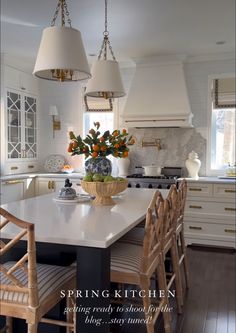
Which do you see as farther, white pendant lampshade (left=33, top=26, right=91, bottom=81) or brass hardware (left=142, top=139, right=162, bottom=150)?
brass hardware (left=142, top=139, right=162, bottom=150)

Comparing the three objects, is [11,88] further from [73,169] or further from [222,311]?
[222,311]

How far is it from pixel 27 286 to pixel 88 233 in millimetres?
344

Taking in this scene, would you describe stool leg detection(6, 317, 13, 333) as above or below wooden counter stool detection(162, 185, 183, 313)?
below

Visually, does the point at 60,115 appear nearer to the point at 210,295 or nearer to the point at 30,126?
the point at 30,126

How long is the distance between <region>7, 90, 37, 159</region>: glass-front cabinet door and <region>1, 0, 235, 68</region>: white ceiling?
0.73 meters

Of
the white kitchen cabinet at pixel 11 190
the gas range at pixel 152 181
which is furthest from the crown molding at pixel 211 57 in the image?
the white kitchen cabinet at pixel 11 190

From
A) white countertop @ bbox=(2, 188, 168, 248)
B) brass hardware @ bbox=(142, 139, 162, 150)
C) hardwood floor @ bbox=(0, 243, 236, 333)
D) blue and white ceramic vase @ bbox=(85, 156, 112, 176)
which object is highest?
brass hardware @ bbox=(142, 139, 162, 150)

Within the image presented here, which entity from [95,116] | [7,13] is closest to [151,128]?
[95,116]

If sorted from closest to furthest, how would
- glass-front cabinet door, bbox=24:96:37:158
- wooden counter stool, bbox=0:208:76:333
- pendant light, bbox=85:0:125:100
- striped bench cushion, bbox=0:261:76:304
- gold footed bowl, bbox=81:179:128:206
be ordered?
wooden counter stool, bbox=0:208:76:333 → striped bench cushion, bbox=0:261:76:304 → gold footed bowl, bbox=81:179:128:206 → pendant light, bbox=85:0:125:100 → glass-front cabinet door, bbox=24:96:37:158

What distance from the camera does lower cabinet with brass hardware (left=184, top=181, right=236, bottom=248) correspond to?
166 inches

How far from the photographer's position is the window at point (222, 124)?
477cm

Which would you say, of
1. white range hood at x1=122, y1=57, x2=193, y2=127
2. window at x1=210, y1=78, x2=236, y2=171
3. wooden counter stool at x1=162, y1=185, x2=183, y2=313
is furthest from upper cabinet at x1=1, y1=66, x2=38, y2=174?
wooden counter stool at x1=162, y1=185, x2=183, y2=313

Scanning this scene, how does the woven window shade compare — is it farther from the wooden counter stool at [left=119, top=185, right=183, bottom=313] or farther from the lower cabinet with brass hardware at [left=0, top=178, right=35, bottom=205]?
the lower cabinet with brass hardware at [left=0, top=178, right=35, bottom=205]

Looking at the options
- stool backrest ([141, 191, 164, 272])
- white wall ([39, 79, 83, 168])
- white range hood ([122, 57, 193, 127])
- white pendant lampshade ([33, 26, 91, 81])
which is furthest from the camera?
white wall ([39, 79, 83, 168])
